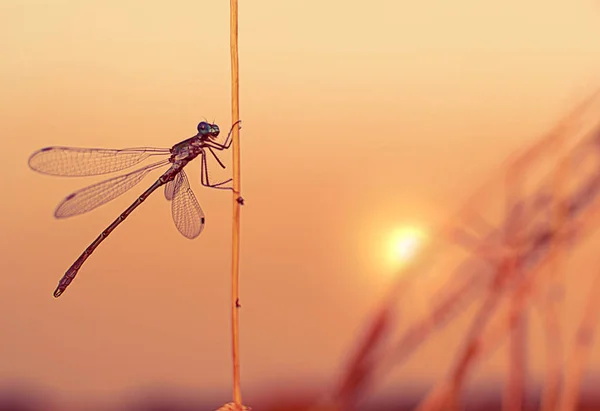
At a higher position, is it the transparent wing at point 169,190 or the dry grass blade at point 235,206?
the transparent wing at point 169,190

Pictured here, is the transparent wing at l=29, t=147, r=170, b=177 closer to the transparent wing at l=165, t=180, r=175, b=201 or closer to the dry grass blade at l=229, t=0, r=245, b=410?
the transparent wing at l=165, t=180, r=175, b=201

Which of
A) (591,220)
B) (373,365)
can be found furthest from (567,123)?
(373,365)

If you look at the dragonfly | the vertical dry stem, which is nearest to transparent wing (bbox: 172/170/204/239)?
the dragonfly

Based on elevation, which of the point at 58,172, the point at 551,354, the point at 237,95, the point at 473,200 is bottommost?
the point at 551,354

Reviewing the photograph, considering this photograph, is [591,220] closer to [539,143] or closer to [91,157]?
[539,143]

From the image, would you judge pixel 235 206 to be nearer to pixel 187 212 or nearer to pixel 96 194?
pixel 187 212

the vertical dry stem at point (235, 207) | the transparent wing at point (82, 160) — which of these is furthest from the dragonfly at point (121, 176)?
the vertical dry stem at point (235, 207)

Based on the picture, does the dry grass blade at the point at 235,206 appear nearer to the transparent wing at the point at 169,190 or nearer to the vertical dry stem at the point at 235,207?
the vertical dry stem at the point at 235,207
